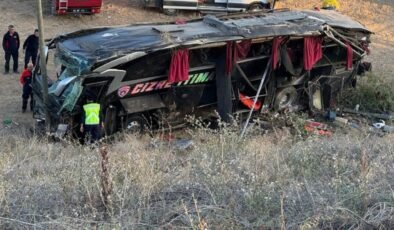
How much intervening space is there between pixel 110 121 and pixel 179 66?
59.3 inches

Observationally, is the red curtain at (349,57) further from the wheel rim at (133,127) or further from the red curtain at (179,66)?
the wheel rim at (133,127)

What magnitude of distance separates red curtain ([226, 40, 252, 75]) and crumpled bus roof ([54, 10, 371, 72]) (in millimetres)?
188

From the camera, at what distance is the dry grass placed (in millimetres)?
4113

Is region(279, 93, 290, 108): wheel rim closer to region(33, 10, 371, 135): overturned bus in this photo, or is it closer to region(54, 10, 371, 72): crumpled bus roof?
region(33, 10, 371, 135): overturned bus

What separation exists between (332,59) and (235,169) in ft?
28.1

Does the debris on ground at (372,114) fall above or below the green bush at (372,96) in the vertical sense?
below

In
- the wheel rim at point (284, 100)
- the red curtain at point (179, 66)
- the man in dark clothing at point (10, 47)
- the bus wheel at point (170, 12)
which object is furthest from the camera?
the bus wheel at point (170, 12)

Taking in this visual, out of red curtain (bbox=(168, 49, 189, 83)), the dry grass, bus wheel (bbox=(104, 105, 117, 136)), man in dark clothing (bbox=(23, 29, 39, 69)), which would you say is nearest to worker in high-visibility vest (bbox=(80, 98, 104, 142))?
bus wheel (bbox=(104, 105, 117, 136))

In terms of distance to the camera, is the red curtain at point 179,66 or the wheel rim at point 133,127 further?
the wheel rim at point 133,127

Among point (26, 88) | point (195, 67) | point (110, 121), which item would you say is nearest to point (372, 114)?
point (195, 67)

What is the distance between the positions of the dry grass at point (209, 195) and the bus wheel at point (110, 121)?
4717 millimetres

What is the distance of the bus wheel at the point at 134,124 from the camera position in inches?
425

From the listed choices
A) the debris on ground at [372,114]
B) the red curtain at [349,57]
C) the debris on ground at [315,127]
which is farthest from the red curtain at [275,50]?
the debris on ground at [372,114]

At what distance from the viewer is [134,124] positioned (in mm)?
10906
